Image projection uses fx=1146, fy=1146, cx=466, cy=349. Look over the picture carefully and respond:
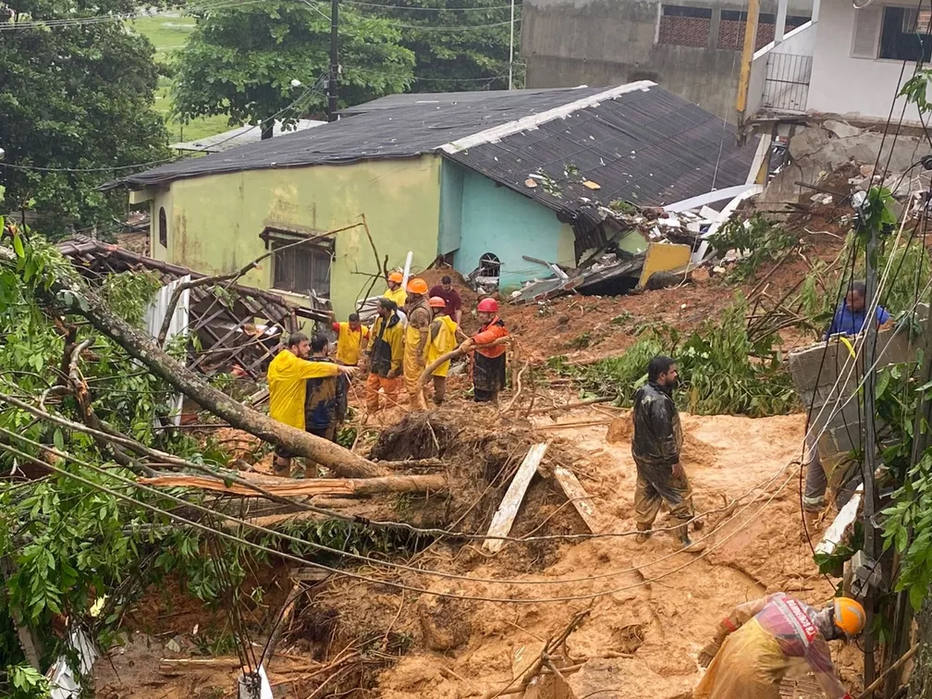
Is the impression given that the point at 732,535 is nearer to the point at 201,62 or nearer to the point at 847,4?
the point at 847,4

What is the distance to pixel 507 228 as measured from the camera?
1859 centimetres

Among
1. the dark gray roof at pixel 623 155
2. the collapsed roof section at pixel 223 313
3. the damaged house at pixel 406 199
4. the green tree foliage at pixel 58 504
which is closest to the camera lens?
the green tree foliage at pixel 58 504

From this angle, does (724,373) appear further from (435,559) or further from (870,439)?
(870,439)

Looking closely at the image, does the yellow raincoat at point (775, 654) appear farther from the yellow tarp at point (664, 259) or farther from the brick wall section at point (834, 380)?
the yellow tarp at point (664, 259)

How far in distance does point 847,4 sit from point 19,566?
1347 centimetres

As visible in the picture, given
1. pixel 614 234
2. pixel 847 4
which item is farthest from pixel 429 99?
pixel 847 4

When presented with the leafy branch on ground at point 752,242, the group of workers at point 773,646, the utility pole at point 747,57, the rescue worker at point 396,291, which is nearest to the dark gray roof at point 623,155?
the leafy branch on ground at point 752,242

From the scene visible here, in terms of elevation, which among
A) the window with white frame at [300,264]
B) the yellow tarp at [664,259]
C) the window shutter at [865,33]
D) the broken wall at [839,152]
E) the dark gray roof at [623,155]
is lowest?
the window with white frame at [300,264]

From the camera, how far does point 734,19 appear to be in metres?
33.9

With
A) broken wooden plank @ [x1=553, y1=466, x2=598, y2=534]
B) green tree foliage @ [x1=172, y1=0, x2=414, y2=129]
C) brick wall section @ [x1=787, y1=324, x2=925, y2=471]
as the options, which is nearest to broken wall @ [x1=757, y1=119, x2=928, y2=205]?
broken wooden plank @ [x1=553, y1=466, x2=598, y2=534]

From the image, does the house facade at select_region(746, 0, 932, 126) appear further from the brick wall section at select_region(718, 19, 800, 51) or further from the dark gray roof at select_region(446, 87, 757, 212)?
the brick wall section at select_region(718, 19, 800, 51)

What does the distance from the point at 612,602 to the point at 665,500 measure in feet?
2.96

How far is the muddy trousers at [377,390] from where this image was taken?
12.2 meters

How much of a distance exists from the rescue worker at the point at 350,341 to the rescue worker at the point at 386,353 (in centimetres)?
18
